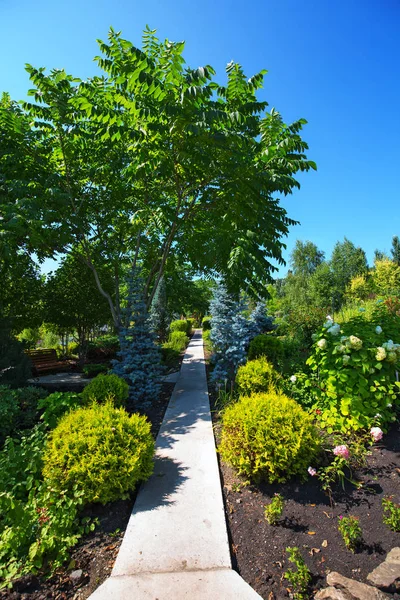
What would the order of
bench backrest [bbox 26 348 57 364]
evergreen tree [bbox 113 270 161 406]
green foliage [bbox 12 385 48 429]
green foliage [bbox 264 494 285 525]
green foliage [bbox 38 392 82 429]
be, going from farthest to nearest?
bench backrest [bbox 26 348 57 364] < evergreen tree [bbox 113 270 161 406] < green foliage [bbox 12 385 48 429] < green foliage [bbox 38 392 82 429] < green foliage [bbox 264 494 285 525]

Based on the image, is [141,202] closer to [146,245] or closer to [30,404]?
[146,245]

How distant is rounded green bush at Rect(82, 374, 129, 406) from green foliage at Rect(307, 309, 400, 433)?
3.26 meters

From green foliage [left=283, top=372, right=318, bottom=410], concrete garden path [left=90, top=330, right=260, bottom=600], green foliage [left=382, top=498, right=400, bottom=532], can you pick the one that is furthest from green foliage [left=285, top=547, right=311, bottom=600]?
green foliage [left=283, top=372, right=318, bottom=410]

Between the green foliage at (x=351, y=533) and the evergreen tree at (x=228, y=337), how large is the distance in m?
4.19

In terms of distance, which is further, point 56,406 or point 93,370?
point 93,370

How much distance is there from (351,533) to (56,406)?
3.86 meters

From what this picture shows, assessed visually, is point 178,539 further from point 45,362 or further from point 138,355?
point 45,362

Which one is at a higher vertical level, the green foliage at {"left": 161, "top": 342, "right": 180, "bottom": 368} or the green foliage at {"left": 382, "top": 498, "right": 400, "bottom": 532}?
the green foliage at {"left": 161, "top": 342, "right": 180, "bottom": 368}

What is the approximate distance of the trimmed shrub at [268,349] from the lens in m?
6.96

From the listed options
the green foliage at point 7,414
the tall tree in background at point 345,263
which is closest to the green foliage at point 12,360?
the green foliage at point 7,414

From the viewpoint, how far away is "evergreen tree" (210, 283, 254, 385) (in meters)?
6.84

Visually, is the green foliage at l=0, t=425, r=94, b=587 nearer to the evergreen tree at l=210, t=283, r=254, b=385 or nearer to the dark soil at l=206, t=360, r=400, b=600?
the dark soil at l=206, t=360, r=400, b=600

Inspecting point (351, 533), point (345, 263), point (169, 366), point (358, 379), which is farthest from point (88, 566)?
point (345, 263)

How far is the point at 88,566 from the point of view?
2.20 m
